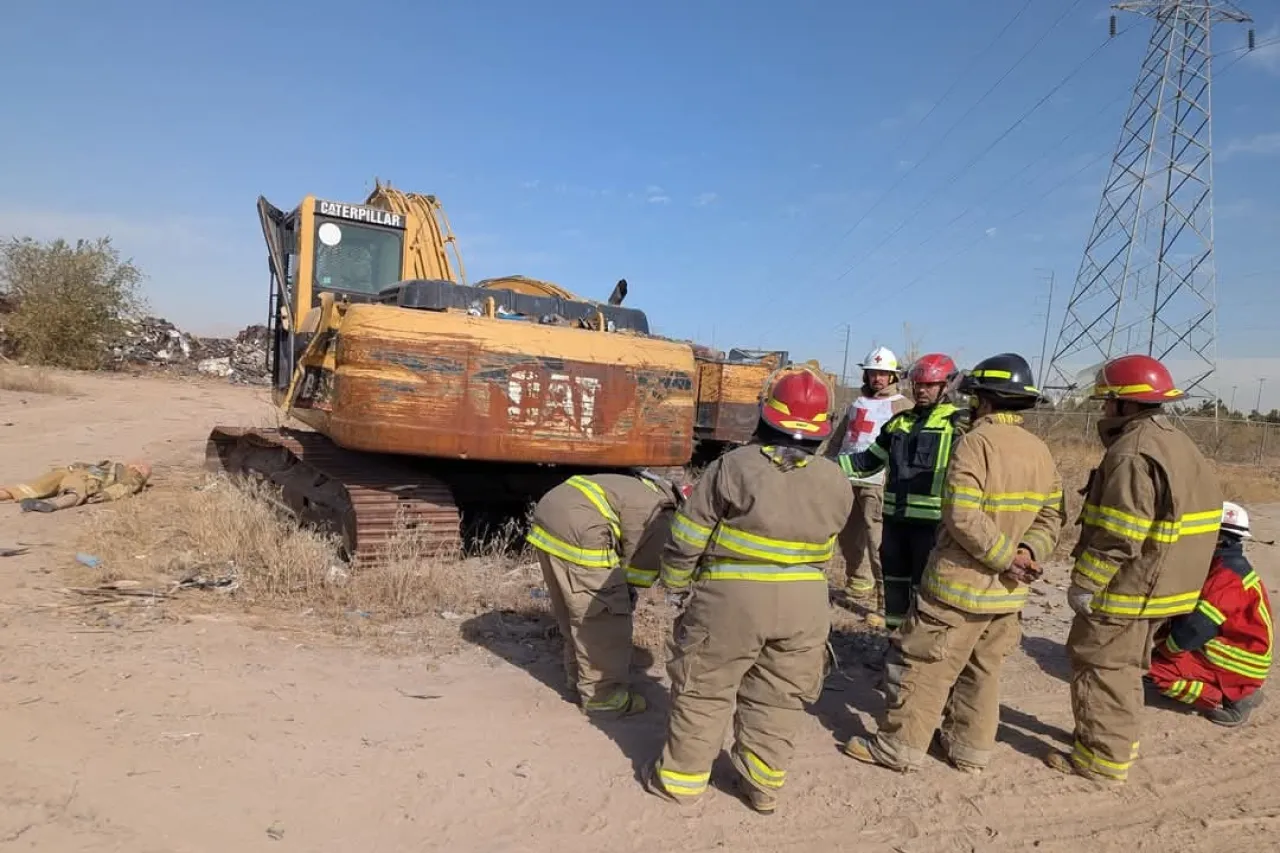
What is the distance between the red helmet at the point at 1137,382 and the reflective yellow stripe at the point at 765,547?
5.08 ft

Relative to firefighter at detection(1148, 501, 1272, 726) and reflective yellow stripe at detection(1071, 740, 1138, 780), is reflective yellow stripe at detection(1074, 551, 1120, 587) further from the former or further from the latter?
firefighter at detection(1148, 501, 1272, 726)

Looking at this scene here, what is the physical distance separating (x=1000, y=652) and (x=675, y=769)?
59.9 inches

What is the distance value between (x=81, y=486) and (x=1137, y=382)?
26.0 feet

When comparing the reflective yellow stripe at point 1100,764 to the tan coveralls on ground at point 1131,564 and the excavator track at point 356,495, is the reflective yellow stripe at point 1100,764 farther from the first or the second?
the excavator track at point 356,495

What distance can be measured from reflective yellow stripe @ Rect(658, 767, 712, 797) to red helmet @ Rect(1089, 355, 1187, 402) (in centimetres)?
230

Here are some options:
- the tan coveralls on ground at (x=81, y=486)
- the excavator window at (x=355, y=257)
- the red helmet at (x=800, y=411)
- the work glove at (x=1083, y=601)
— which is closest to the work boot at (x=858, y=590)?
the work glove at (x=1083, y=601)

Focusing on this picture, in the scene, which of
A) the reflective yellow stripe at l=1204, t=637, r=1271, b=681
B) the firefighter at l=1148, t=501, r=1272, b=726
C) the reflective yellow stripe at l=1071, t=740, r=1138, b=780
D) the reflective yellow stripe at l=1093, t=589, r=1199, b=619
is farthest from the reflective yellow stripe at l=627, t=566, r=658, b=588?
the reflective yellow stripe at l=1204, t=637, r=1271, b=681

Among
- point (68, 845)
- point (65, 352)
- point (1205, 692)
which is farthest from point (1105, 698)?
point (65, 352)

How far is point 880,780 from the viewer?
3.46 m

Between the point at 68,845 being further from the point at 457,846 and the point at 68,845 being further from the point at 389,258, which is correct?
the point at 389,258

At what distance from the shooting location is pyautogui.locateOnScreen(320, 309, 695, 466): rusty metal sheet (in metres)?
4.97

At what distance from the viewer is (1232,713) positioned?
426 centimetres

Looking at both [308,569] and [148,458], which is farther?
[148,458]

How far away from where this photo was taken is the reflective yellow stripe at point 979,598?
3.36 meters
